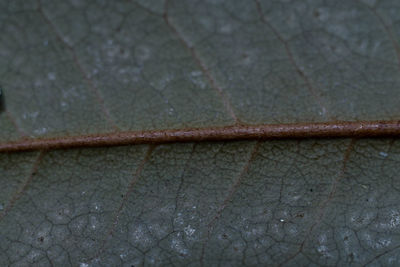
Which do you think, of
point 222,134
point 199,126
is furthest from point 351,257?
point 199,126

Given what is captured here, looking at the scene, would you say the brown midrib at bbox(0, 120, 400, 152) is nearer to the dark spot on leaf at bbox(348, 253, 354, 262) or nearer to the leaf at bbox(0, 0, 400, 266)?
the leaf at bbox(0, 0, 400, 266)

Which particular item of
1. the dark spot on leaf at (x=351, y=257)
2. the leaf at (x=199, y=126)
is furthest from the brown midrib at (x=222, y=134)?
the dark spot on leaf at (x=351, y=257)

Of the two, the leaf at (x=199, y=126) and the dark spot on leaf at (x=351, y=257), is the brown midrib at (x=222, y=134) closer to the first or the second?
the leaf at (x=199, y=126)

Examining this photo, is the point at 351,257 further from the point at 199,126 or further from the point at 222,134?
the point at 199,126

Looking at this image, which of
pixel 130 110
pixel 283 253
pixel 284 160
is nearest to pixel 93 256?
pixel 130 110

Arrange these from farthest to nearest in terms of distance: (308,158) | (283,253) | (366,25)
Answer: (366,25), (308,158), (283,253)

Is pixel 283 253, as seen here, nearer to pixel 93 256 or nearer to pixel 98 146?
pixel 93 256
